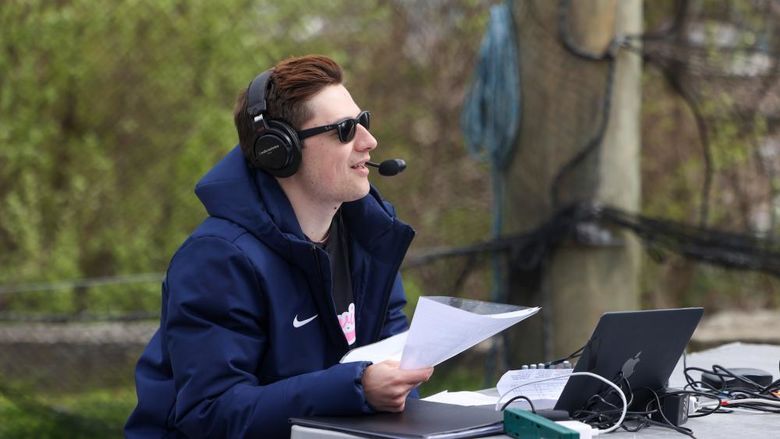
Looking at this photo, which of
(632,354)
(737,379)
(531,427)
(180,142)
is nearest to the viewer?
(531,427)

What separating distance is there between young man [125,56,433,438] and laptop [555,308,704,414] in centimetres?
31

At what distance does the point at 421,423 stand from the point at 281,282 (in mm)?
493

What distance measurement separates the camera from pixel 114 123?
6.40 m

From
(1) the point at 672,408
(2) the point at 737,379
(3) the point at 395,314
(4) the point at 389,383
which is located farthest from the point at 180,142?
(1) the point at 672,408

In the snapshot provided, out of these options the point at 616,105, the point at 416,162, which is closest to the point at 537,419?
the point at 616,105

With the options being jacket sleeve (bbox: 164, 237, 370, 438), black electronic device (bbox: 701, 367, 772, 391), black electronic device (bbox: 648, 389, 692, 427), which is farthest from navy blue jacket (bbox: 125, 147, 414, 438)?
black electronic device (bbox: 701, 367, 772, 391)

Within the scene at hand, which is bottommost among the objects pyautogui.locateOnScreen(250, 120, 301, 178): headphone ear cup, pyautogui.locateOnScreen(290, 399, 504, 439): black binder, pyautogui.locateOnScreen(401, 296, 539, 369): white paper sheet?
pyautogui.locateOnScreen(290, 399, 504, 439): black binder

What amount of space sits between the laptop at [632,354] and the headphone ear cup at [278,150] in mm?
782

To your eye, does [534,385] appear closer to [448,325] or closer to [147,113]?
Answer: [448,325]

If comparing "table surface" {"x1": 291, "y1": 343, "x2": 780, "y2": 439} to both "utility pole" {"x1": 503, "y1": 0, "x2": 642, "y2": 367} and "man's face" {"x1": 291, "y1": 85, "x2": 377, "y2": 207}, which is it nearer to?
"man's face" {"x1": 291, "y1": 85, "x2": 377, "y2": 207}

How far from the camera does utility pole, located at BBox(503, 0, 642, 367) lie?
15.0 feet

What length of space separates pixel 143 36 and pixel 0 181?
1.05 metres

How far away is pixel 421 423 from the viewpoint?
7.57 feet

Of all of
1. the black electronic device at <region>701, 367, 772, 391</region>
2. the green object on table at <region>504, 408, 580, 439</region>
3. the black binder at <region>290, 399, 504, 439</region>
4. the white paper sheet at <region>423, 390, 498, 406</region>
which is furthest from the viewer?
the black electronic device at <region>701, 367, 772, 391</region>
